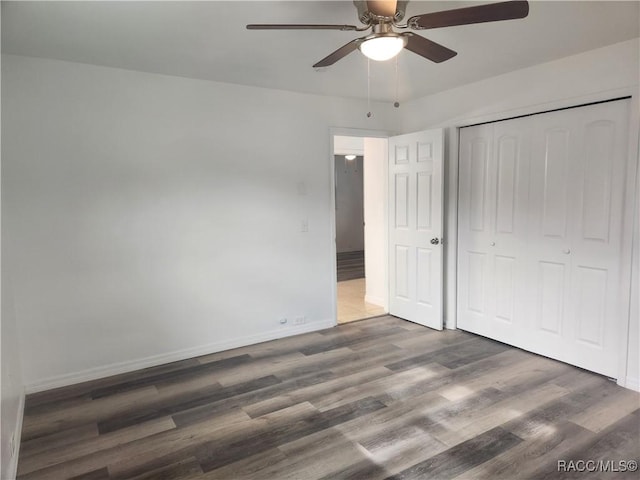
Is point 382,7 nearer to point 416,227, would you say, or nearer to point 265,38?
point 265,38

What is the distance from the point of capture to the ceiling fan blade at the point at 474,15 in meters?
1.71

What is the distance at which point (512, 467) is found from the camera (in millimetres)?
2064

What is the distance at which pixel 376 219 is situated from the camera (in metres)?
5.07

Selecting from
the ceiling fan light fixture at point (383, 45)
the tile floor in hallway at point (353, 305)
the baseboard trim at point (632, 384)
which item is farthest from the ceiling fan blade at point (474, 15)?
the tile floor in hallway at point (353, 305)

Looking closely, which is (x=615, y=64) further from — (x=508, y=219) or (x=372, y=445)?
(x=372, y=445)

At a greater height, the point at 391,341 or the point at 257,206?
the point at 257,206

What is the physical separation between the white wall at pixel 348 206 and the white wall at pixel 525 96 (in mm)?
5299

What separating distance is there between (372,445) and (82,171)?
9.30 ft

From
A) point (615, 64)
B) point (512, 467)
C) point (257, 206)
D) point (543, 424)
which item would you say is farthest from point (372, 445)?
point (615, 64)

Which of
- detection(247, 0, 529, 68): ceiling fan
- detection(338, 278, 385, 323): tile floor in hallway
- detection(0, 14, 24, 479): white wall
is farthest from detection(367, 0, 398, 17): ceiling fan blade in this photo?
detection(338, 278, 385, 323): tile floor in hallway

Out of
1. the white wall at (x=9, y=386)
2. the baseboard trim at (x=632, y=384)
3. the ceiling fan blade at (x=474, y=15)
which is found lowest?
the baseboard trim at (x=632, y=384)

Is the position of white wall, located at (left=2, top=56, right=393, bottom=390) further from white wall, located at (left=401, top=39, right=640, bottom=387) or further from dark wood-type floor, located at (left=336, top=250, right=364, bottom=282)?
dark wood-type floor, located at (left=336, top=250, right=364, bottom=282)

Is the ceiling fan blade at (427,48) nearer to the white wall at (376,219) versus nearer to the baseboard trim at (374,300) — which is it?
the white wall at (376,219)

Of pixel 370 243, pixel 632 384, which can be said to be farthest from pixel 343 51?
pixel 370 243
